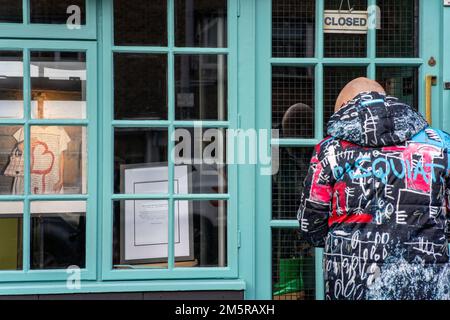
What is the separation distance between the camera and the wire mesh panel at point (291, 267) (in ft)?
15.3

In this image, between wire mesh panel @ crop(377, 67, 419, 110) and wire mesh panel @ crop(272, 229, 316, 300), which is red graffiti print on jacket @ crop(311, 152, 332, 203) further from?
wire mesh panel @ crop(377, 67, 419, 110)

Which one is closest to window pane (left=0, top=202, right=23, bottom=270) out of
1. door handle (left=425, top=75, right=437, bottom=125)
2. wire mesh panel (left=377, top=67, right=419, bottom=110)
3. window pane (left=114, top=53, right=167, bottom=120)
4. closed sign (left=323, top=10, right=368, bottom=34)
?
window pane (left=114, top=53, right=167, bottom=120)

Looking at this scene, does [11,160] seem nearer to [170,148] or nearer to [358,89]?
[170,148]

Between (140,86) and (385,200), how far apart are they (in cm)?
195

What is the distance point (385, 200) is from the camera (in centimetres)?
324

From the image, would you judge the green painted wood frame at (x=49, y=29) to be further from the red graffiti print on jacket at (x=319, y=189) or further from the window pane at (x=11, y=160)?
the red graffiti print on jacket at (x=319, y=189)

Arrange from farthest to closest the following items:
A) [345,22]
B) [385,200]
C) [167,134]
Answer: [345,22] → [167,134] → [385,200]

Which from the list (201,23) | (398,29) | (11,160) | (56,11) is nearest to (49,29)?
(56,11)

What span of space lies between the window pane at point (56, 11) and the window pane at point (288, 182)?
5.11 ft

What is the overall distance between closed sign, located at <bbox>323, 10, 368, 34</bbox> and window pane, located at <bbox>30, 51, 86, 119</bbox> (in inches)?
63.1

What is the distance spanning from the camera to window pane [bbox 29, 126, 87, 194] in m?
4.55

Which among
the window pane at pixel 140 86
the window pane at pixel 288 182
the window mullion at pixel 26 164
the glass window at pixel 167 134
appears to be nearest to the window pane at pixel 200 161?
the glass window at pixel 167 134

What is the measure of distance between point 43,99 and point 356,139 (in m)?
2.19
